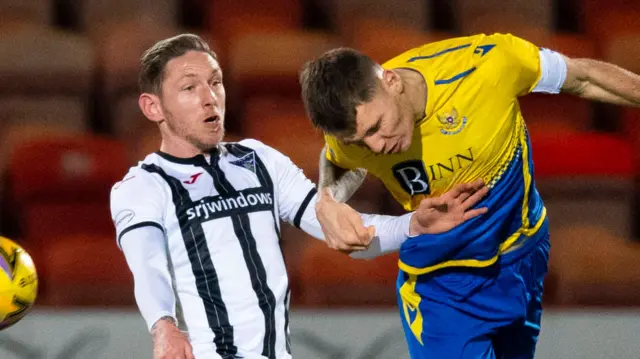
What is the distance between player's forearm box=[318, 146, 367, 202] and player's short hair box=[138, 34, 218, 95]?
50 cm

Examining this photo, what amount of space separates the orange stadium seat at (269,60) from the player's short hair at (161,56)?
234 centimetres

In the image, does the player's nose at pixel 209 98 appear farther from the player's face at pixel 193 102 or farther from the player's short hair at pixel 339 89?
the player's short hair at pixel 339 89

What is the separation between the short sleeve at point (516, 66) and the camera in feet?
8.72

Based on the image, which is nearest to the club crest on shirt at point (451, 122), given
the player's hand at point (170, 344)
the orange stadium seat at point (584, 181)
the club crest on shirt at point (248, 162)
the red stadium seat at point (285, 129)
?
the club crest on shirt at point (248, 162)

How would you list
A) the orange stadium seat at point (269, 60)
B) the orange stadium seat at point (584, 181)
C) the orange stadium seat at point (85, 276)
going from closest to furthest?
the orange stadium seat at point (85, 276)
the orange stadium seat at point (584, 181)
the orange stadium seat at point (269, 60)

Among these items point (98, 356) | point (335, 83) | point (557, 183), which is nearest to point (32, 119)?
point (98, 356)

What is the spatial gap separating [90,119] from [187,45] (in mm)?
2477

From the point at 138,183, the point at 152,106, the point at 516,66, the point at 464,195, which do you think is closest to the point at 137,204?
the point at 138,183

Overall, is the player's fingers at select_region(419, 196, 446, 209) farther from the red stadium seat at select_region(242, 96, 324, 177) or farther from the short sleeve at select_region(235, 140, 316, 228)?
the red stadium seat at select_region(242, 96, 324, 177)

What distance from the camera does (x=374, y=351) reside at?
3654 mm

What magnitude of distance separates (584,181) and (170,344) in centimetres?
306

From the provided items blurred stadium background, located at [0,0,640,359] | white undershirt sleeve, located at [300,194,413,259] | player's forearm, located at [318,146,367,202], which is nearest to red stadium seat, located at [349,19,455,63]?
blurred stadium background, located at [0,0,640,359]

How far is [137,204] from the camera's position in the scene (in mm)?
2320

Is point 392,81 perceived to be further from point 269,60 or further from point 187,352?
point 269,60
